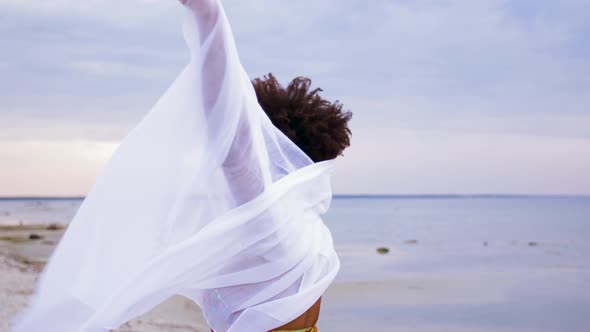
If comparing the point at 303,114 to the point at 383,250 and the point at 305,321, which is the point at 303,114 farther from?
the point at 383,250

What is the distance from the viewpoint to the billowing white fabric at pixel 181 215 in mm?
1680

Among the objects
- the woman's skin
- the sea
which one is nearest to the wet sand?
the sea

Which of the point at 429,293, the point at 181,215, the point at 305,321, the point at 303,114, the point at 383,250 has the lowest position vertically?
the point at 383,250

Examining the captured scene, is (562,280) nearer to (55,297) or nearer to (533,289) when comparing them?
(533,289)

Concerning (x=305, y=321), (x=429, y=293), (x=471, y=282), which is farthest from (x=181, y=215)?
(x=471, y=282)

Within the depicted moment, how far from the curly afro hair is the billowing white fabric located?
197mm

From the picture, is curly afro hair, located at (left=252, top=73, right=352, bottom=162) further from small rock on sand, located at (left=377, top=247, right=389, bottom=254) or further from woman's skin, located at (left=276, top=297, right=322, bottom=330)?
small rock on sand, located at (left=377, top=247, right=389, bottom=254)

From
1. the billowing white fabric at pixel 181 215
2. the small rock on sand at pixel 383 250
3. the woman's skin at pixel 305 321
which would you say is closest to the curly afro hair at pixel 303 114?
the billowing white fabric at pixel 181 215

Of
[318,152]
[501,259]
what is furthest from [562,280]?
[318,152]

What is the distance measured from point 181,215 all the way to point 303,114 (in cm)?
50

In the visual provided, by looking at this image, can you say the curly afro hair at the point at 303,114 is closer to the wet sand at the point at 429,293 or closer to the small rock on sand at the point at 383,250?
the wet sand at the point at 429,293

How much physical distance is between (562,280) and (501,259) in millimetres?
4058

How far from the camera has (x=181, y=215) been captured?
178 cm

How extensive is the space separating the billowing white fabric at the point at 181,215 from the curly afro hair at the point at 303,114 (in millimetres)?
197
